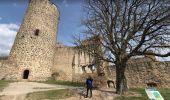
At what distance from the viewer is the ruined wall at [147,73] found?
20.5 metres

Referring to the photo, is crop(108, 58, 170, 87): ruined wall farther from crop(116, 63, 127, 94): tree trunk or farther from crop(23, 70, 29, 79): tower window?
crop(23, 70, 29, 79): tower window

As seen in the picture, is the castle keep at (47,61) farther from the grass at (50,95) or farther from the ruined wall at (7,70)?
the grass at (50,95)

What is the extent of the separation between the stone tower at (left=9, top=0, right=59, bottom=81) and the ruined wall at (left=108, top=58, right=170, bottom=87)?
31.1 feet

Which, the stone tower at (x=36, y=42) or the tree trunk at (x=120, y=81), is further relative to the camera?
the stone tower at (x=36, y=42)

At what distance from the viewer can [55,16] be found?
2670 cm

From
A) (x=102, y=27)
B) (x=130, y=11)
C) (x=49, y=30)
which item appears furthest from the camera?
(x=49, y=30)

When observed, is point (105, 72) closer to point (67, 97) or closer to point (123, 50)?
point (123, 50)

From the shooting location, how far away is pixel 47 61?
2389 cm

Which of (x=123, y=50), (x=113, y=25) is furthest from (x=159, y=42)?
(x=113, y=25)

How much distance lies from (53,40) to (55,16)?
11.0 feet

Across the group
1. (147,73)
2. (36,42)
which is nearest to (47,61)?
(36,42)

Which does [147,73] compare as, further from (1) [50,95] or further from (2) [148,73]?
(1) [50,95]

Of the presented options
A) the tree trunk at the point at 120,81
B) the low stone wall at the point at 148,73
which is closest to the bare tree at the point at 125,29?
the tree trunk at the point at 120,81

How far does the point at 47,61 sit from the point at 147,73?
11.3 meters
